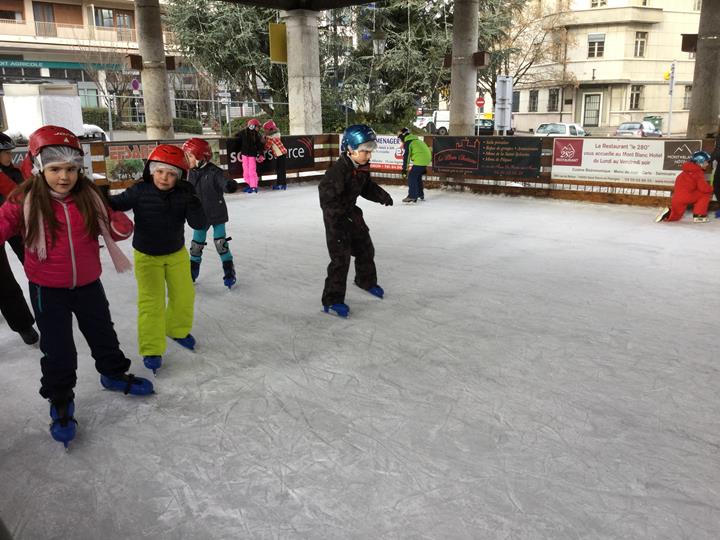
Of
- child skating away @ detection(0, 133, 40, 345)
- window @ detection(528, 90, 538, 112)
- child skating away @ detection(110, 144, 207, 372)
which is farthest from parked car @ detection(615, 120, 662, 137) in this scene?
child skating away @ detection(0, 133, 40, 345)

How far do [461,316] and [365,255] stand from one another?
A: 1.05m

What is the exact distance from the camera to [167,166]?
362 cm

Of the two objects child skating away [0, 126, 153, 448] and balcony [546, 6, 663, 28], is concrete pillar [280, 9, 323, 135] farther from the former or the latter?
balcony [546, 6, 663, 28]

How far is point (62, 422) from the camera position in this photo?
10.0 ft

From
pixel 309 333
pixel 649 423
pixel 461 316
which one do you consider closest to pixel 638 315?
pixel 461 316

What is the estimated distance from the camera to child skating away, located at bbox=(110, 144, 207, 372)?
12.0ft

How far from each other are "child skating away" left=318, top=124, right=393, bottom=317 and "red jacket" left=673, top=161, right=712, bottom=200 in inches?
230

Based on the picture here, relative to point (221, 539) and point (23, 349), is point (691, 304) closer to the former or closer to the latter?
point (221, 539)

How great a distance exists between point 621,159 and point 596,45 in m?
38.4

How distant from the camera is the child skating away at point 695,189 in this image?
8.88 meters

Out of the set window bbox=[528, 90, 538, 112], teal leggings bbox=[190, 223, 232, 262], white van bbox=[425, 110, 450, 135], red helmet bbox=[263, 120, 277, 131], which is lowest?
teal leggings bbox=[190, 223, 232, 262]

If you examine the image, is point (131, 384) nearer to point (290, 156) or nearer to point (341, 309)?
point (341, 309)

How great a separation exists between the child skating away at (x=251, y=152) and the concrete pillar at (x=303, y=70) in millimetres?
2939

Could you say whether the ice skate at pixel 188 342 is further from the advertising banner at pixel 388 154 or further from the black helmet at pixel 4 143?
the advertising banner at pixel 388 154
